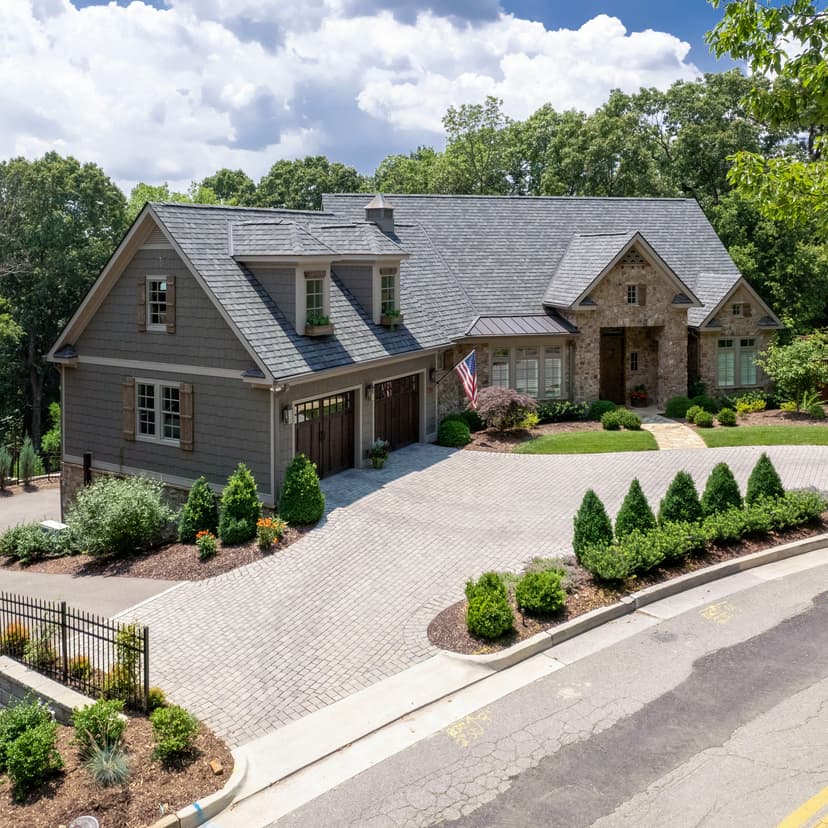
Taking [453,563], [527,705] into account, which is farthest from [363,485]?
[527,705]

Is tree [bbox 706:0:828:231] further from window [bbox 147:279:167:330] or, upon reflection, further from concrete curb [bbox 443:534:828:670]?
window [bbox 147:279:167:330]

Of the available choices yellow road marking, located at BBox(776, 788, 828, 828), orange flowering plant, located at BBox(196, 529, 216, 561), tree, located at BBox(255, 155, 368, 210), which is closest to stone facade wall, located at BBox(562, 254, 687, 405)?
orange flowering plant, located at BBox(196, 529, 216, 561)

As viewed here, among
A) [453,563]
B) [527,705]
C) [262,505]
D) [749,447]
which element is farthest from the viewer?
[749,447]

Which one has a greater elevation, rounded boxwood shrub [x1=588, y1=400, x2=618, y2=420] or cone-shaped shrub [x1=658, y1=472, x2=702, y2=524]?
rounded boxwood shrub [x1=588, y1=400, x2=618, y2=420]

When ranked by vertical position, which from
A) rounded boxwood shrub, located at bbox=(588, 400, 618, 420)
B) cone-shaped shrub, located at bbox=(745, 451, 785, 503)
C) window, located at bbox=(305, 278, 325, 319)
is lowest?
cone-shaped shrub, located at bbox=(745, 451, 785, 503)

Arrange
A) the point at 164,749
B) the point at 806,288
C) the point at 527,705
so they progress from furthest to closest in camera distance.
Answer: the point at 806,288 → the point at 527,705 → the point at 164,749

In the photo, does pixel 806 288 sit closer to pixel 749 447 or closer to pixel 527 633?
pixel 749 447

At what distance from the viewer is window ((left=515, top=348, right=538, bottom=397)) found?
3162 centimetres

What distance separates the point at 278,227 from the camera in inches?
907

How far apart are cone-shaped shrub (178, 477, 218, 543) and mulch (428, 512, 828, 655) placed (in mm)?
7330

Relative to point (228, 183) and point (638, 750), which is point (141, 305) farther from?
point (228, 183)

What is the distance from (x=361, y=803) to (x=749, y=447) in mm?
20515

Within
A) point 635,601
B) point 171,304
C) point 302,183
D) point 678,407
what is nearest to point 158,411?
point 171,304

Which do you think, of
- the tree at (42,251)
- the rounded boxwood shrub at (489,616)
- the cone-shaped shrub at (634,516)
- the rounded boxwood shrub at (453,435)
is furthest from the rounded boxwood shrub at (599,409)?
the tree at (42,251)
